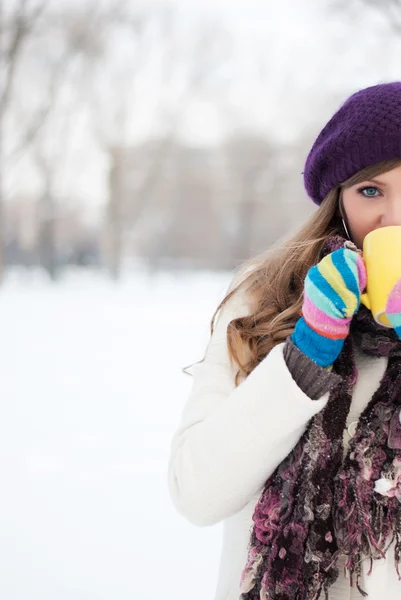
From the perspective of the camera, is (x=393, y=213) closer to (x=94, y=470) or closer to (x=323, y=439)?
(x=323, y=439)

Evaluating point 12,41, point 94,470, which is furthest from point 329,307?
point 12,41

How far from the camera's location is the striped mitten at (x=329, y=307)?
87 centimetres

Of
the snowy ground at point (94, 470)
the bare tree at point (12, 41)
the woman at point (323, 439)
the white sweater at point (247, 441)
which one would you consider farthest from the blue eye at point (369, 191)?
the bare tree at point (12, 41)

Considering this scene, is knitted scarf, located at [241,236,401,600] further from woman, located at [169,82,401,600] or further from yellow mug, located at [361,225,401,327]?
yellow mug, located at [361,225,401,327]

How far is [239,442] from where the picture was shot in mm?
896

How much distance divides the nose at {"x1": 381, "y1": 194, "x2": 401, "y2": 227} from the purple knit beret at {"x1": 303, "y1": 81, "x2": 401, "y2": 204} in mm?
75

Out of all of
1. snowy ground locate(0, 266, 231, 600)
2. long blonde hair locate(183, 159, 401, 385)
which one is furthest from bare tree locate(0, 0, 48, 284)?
long blonde hair locate(183, 159, 401, 385)

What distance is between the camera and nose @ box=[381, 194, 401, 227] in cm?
99

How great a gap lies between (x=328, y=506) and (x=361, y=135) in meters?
0.59

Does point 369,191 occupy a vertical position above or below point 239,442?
above

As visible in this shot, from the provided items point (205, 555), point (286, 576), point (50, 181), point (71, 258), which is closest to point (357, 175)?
point (286, 576)

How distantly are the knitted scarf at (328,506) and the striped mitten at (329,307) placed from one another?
10cm

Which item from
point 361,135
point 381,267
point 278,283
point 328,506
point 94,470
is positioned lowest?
point 94,470

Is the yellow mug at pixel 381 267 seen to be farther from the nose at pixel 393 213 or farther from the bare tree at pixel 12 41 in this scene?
the bare tree at pixel 12 41
